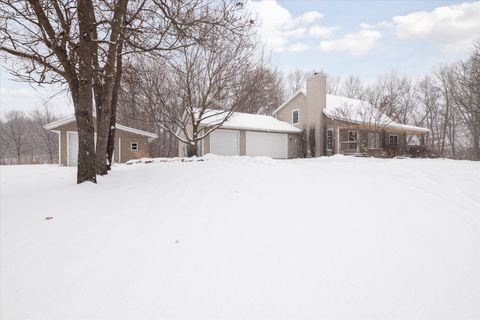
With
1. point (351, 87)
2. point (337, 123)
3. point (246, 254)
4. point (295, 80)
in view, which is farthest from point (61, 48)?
point (351, 87)

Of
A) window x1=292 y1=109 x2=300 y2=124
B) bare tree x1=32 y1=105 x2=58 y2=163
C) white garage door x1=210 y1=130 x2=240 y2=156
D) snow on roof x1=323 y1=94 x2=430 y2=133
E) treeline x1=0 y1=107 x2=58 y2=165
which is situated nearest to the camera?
snow on roof x1=323 y1=94 x2=430 y2=133

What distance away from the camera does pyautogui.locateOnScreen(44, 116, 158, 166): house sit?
17500mm

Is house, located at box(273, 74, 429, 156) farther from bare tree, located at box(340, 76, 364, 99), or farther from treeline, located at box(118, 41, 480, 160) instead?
bare tree, located at box(340, 76, 364, 99)

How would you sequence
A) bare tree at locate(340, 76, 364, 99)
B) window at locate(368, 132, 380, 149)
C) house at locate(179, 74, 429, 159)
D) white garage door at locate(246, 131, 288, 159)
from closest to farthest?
house at locate(179, 74, 429, 159) < window at locate(368, 132, 380, 149) < white garage door at locate(246, 131, 288, 159) < bare tree at locate(340, 76, 364, 99)

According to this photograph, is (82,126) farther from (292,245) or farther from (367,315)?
(367,315)

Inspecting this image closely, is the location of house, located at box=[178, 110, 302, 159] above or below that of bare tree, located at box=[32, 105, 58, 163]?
below

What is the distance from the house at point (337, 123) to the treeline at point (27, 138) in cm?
3284

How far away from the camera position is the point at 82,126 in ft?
17.8

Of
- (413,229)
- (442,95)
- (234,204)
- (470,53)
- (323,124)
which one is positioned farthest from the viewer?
(442,95)

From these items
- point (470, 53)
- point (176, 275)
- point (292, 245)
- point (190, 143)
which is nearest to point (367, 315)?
point (292, 245)

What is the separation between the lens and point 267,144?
19.6 meters

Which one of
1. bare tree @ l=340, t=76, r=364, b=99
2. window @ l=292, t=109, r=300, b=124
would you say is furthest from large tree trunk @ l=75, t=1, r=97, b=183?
bare tree @ l=340, t=76, r=364, b=99

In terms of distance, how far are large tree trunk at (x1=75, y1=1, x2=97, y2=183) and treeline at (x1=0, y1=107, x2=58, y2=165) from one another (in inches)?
1419

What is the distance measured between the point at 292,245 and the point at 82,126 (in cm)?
491
